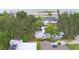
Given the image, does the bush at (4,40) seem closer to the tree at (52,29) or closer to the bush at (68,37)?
the tree at (52,29)

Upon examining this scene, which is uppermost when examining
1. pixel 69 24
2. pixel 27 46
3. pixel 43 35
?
pixel 69 24

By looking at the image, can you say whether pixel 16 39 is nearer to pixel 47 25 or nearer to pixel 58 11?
pixel 47 25

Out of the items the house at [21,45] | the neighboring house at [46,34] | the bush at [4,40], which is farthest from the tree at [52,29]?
the bush at [4,40]

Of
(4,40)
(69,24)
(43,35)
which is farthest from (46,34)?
(4,40)

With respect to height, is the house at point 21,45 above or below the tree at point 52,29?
below

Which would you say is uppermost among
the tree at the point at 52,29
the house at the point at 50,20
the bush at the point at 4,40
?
the house at the point at 50,20

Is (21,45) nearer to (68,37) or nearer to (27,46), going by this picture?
(27,46)

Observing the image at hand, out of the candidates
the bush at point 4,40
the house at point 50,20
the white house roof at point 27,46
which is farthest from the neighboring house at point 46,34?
the bush at point 4,40

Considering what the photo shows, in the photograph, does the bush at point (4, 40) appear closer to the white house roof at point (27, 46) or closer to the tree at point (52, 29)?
the white house roof at point (27, 46)
